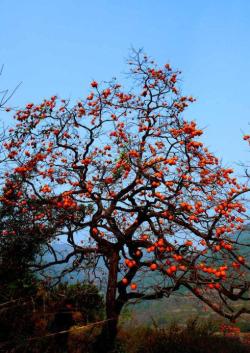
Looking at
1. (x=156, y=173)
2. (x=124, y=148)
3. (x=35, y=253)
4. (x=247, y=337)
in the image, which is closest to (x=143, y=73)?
(x=124, y=148)

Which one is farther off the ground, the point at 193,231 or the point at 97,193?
the point at 97,193

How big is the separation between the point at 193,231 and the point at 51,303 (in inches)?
167

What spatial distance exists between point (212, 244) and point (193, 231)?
0.75m

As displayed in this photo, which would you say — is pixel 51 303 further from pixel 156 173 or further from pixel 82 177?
pixel 156 173

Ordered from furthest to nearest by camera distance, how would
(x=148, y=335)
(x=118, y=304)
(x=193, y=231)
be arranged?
(x=148, y=335) < (x=118, y=304) < (x=193, y=231)

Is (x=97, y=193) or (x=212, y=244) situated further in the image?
(x=97, y=193)

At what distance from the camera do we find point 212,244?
834cm

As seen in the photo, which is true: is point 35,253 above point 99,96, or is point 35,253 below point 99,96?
below

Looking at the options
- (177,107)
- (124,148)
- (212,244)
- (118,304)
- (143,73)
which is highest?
(143,73)

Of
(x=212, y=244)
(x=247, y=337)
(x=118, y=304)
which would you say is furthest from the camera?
(x=247, y=337)

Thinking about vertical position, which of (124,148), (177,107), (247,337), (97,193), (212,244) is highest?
(177,107)

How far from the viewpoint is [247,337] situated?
13.1 m

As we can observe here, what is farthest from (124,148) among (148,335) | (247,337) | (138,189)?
(247,337)

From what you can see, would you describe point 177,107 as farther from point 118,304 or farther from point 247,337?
point 247,337
